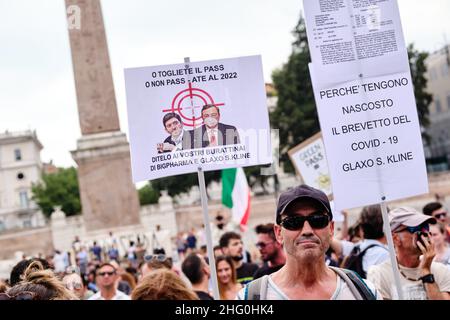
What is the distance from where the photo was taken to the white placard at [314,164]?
33.4 ft

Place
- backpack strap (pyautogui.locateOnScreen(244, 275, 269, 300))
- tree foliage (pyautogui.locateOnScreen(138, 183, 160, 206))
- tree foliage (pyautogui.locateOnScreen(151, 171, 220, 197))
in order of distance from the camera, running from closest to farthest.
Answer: backpack strap (pyautogui.locateOnScreen(244, 275, 269, 300)) → tree foliage (pyautogui.locateOnScreen(151, 171, 220, 197)) → tree foliage (pyautogui.locateOnScreen(138, 183, 160, 206))

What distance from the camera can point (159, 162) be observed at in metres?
4.86

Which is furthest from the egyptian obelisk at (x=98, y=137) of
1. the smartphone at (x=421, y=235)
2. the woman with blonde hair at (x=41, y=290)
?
the woman with blonde hair at (x=41, y=290)

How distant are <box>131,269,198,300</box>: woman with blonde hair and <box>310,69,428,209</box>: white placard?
1076mm

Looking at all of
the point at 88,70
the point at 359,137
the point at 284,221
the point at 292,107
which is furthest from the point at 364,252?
the point at 292,107

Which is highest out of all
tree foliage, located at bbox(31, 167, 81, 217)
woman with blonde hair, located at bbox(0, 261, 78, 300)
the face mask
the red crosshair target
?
tree foliage, located at bbox(31, 167, 81, 217)

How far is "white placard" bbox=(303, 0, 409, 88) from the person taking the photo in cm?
461

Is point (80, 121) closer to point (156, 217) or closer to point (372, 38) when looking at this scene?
point (156, 217)

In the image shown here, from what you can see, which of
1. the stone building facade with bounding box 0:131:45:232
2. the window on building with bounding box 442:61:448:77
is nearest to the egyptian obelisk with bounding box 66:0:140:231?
the window on building with bounding box 442:61:448:77

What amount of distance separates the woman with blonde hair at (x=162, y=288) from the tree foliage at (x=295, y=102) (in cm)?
4961

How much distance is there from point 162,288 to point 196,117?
125 centimetres

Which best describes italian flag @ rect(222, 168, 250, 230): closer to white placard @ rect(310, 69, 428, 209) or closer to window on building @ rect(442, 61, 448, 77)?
white placard @ rect(310, 69, 428, 209)

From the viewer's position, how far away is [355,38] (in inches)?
185

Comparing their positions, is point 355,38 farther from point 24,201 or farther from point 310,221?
point 24,201
